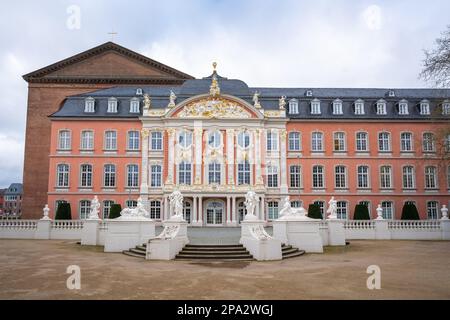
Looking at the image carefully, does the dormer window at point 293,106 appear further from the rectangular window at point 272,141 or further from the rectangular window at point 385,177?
the rectangular window at point 385,177

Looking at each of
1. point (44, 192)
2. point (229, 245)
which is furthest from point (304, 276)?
point (44, 192)

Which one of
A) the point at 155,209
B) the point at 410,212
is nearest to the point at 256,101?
the point at 155,209

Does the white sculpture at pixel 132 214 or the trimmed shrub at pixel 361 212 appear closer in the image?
the white sculpture at pixel 132 214

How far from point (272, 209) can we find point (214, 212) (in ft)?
15.5

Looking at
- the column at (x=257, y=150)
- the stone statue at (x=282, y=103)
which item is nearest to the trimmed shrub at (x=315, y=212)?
the column at (x=257, y=150)

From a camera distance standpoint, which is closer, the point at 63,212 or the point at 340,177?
the point at 63,212

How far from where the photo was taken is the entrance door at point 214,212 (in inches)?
1396

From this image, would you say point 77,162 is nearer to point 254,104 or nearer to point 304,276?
point 254,104

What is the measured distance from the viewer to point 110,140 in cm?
3772

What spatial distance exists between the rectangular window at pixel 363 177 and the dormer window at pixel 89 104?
23406mm

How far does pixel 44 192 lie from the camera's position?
43500 millimetres

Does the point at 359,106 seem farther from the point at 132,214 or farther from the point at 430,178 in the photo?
the point at 132,214

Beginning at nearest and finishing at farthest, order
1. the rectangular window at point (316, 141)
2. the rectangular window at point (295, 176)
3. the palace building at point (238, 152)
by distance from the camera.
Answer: the palace building at point (238, 152)
the rectangular window at point (295, 176)
the rectangular window at point (316, 141)
